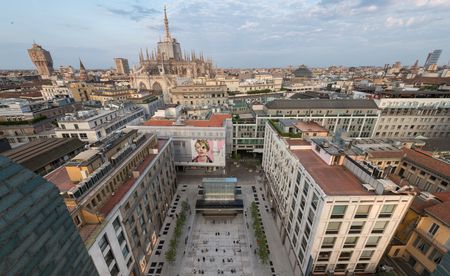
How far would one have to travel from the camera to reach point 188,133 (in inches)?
2734

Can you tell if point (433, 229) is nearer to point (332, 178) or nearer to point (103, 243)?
point (332, 178)

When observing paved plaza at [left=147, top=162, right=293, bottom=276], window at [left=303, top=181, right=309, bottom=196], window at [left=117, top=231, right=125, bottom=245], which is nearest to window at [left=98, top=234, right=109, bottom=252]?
window at [left=117, top=231, right=125, bottom=245]

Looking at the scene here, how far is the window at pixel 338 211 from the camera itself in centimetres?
3034

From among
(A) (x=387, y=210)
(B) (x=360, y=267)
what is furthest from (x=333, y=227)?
(B) (x=360, y=267)

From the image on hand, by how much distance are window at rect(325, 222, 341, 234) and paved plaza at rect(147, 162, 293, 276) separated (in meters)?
16.9

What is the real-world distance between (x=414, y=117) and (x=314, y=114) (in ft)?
144

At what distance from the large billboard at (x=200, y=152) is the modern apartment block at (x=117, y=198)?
17.9 meters

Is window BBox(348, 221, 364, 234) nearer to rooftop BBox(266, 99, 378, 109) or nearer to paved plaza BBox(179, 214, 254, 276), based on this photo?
paved plaza BBox(179, 214, 254, 276)

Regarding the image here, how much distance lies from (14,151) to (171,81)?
11524 cm

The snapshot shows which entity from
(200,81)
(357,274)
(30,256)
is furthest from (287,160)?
(200,81)

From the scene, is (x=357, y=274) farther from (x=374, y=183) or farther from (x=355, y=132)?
(x=355, y=132)

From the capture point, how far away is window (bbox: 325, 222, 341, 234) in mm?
31953

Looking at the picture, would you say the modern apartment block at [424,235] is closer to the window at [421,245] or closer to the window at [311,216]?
the window at [421,245]

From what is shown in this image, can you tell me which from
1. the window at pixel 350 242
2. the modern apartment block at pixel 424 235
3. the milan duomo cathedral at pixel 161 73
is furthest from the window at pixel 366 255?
the milan duomo cathedral at pixel 161 73
